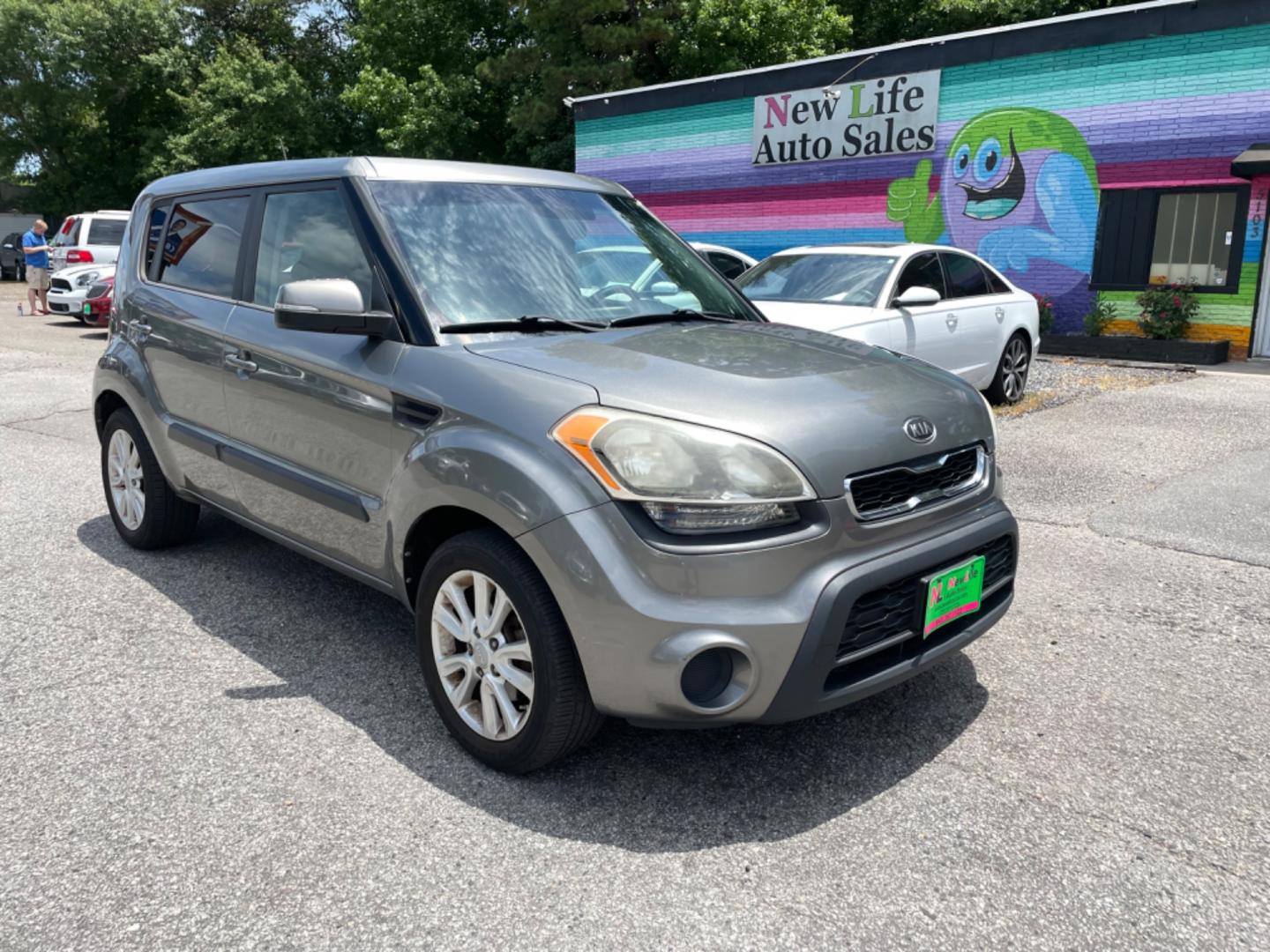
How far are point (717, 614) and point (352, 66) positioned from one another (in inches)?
1538

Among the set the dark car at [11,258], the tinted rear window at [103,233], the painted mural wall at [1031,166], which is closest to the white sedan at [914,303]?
the painted mural wall at [1031,166]

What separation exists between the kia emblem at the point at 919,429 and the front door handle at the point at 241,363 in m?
2.46

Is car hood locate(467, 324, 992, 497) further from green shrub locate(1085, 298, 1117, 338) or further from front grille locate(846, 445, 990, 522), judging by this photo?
green shrub locate(1085, 298, 1117, 338)

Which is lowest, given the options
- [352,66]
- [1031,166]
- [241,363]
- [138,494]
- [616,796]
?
[616,796]

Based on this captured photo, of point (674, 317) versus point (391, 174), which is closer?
point (391, 174)

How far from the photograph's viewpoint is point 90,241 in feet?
64.7

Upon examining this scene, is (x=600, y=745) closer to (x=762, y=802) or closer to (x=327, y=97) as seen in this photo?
(x=762, y=802)

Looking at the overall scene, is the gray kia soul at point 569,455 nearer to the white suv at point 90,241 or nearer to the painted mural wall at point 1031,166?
the painted mural wall at point 1031,166

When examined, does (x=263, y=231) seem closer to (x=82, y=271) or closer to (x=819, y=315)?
(x=819, y=315)

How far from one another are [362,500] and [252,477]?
0.84 metres

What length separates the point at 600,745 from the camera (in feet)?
10.6

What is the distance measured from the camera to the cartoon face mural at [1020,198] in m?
14.7

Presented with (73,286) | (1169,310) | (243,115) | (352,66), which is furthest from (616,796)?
(352,66)

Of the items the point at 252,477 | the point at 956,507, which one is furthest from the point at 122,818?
the point at 956,507
